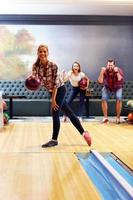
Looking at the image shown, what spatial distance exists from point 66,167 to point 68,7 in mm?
6941

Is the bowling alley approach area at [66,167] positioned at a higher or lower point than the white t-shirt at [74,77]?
lower

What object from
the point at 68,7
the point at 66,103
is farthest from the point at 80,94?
the point at 66,103

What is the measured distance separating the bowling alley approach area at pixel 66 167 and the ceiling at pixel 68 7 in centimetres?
413

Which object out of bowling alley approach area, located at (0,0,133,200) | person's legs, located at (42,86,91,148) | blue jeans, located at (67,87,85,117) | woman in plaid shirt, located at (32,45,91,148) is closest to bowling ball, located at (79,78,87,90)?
bowling alley approach area, located at (0,0,133,200)

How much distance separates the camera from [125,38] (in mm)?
11852

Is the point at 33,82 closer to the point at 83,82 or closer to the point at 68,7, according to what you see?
the point at 83,82

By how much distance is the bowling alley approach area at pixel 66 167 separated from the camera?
363 cm

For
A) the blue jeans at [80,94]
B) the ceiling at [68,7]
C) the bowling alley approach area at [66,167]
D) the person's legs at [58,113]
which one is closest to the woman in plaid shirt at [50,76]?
the person's legs at [58,113]

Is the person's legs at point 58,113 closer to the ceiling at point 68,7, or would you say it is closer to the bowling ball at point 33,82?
the bowling ball at point 33,82

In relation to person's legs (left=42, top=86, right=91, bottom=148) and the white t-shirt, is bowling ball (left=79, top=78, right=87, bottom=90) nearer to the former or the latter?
the white t-shirt

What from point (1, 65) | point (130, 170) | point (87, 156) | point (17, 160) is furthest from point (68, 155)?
point (1, 65)

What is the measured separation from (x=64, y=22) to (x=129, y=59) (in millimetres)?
2277

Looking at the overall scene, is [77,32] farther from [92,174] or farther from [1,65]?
[92,174]

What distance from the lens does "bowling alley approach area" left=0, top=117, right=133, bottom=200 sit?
363 centimetres
